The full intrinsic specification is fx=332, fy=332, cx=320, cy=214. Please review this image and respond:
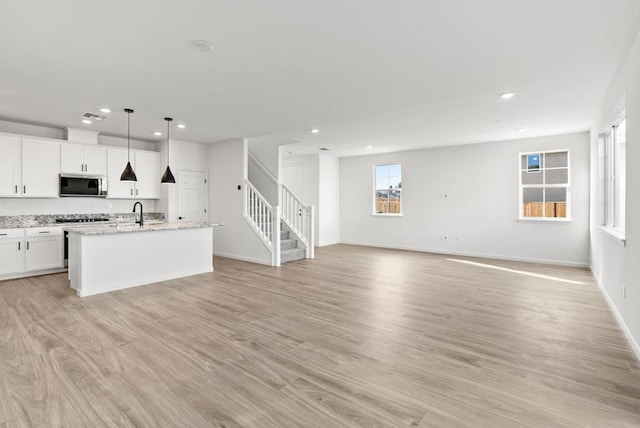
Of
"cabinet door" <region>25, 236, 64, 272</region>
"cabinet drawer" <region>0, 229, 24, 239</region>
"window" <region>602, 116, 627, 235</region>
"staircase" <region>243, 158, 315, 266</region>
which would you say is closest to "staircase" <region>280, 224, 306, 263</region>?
"staircase" <region>243, 158, 315, 266</region>

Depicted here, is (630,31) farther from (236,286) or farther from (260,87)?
(236,286)

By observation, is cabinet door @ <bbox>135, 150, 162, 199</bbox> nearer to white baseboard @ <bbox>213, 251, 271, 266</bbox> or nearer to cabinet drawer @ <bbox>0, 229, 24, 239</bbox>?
white baseboard @ <bbox>213, 251, 271, 266</bbox>

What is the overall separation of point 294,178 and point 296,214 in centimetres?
255

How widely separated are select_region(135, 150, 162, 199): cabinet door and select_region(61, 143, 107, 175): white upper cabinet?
27.4 inches

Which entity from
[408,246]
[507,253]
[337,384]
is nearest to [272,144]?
[408,246]

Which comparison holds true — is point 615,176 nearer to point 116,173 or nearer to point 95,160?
point 116,173

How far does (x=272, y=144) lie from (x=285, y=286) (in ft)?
13.4

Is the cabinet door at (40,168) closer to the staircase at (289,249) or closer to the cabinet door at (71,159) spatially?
the cabinet door at (71,159)

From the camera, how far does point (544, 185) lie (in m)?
7.15

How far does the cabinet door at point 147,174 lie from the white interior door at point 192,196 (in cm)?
53

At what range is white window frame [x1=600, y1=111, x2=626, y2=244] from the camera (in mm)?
4051

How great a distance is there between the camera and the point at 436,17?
2.57m

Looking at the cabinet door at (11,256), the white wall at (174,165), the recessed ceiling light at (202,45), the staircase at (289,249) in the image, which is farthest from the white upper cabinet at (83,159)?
the recessed ceiling light at (202,45)

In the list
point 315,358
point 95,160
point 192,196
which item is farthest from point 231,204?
point 315,358
